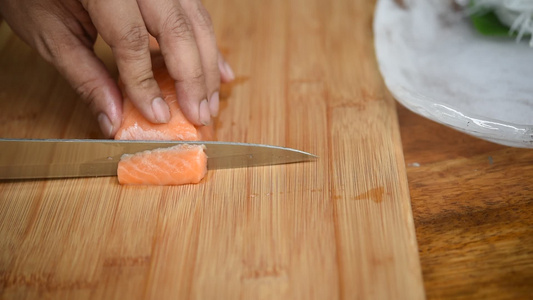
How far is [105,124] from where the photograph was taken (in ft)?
7.09

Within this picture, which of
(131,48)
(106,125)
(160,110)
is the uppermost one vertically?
(131,48)

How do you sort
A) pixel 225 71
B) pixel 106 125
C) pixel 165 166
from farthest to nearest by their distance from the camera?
1. pixel 225 71
2. pixel 106 125
3. pixel 165 166

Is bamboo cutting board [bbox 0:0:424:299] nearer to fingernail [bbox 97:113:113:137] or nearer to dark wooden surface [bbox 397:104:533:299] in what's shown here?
dark wooden surface [bbox 397:104:533:299]

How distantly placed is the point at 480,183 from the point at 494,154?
19 centimetres

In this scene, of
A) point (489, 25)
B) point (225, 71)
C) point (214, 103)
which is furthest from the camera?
point (489, 25)

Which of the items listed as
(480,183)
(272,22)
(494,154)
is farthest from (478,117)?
(272,22)

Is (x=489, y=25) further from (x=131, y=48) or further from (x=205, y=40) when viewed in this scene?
(x=131, y=48)

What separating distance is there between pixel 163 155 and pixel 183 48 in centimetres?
43

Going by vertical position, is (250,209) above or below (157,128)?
below

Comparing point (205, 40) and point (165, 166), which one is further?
point (205, 40)

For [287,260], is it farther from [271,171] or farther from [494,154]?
[494,154]

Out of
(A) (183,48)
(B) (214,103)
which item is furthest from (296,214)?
(A) (183,48)

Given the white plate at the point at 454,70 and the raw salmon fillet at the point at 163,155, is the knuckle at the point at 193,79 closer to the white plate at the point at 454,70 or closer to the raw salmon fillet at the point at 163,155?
the raw salmon fillet at the point at 163,155

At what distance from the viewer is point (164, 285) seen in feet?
5.80
